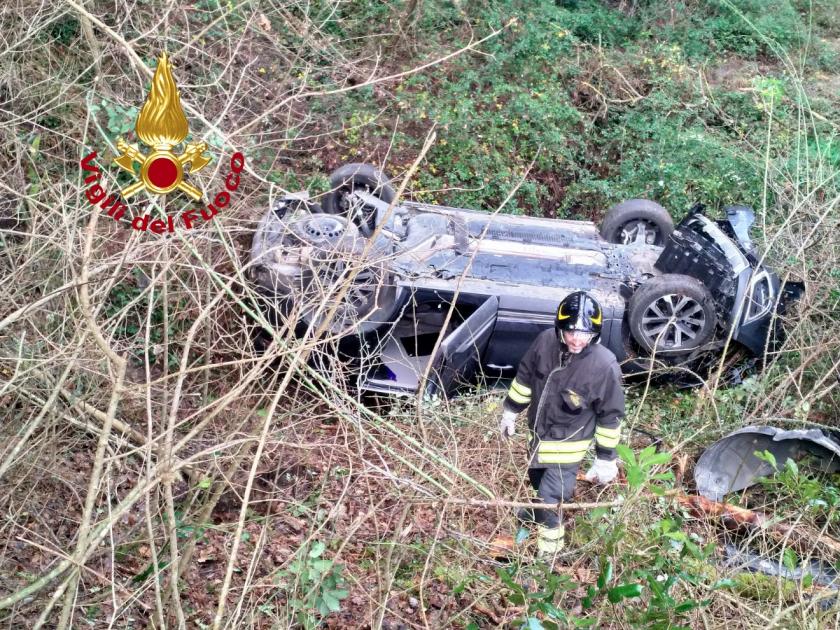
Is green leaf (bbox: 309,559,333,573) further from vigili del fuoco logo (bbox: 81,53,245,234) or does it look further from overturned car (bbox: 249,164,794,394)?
overturned car (bbox: 249,164,794,394)

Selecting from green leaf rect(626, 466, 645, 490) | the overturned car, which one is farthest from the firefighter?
green leaf rect(626, 466, 645, 490)

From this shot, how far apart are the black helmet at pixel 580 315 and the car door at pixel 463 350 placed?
3.15 ft

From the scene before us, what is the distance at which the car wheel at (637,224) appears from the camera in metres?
8.02

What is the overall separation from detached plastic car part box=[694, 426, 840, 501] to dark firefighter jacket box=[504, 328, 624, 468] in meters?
1.00

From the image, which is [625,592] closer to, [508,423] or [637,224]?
[508,423]

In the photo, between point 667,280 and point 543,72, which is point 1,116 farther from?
point 543,72

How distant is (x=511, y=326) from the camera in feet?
20.7

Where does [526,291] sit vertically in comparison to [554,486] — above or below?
above

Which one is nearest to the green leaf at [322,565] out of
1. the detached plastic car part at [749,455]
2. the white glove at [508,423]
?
the white glove at [508,423]

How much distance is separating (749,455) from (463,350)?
2.00 m

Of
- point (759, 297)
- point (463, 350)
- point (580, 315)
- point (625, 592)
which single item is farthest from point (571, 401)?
point (759, 297)

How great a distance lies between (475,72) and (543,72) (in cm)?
110

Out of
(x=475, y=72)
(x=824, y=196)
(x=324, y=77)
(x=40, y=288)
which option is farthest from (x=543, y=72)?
(x=40, y=288)

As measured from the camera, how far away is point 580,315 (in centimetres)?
477
